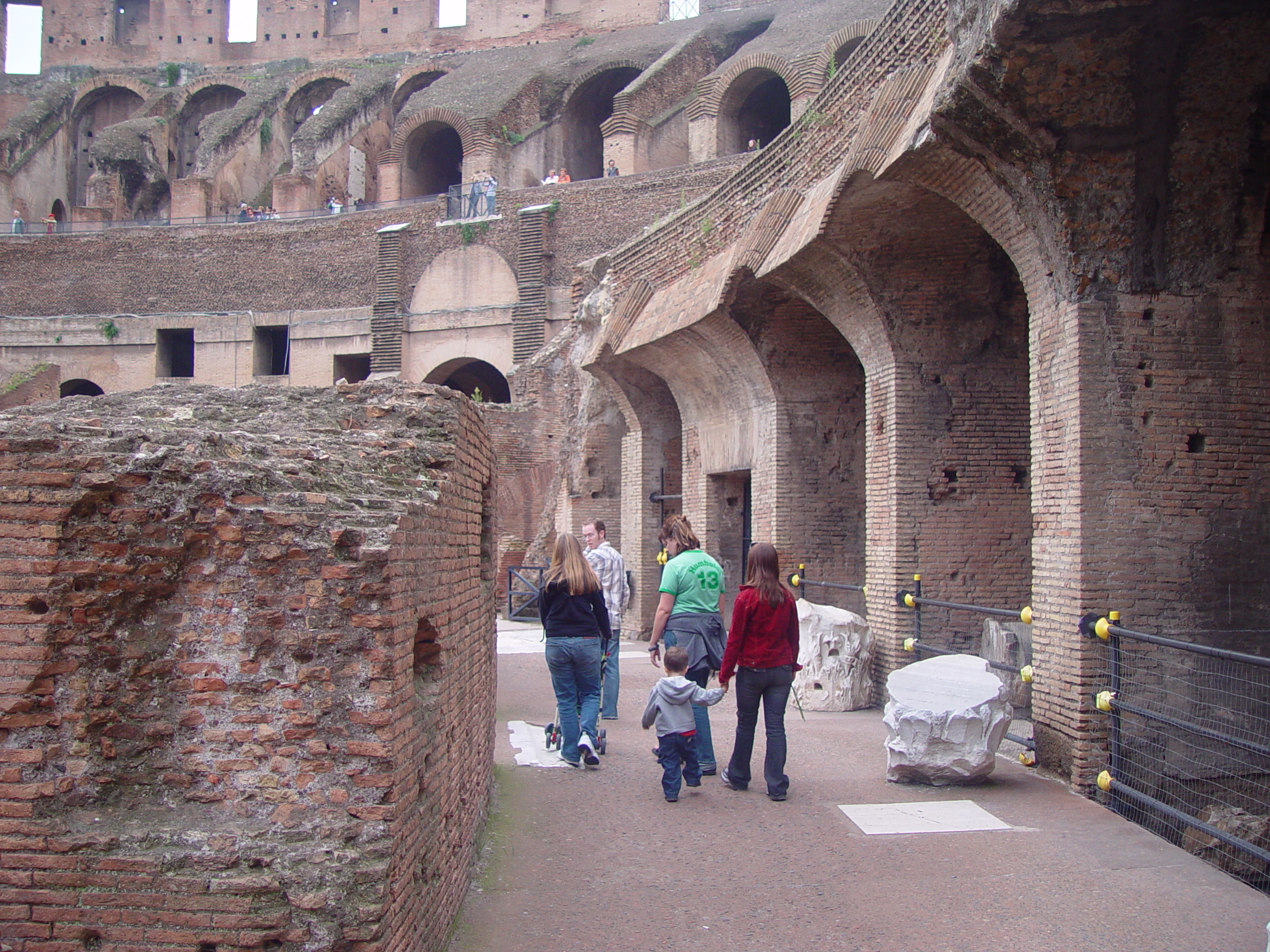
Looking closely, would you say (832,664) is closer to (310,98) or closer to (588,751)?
(588,751)

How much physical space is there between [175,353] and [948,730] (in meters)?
31.4

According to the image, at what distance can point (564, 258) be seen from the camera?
87.2 ft

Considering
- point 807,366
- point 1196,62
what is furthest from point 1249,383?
point 807,366

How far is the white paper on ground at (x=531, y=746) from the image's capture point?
22.6 feet

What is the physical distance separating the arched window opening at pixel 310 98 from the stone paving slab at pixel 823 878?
38.1 metres

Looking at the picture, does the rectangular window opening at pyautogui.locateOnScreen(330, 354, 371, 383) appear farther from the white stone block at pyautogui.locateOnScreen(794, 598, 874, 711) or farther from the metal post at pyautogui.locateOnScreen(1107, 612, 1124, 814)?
the metal post at pyautogui.locateOnScreen(1107, 612, 1124, 814)

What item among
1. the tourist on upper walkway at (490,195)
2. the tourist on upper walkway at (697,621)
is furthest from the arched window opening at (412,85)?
the tourist on upper walkway at (697,621)

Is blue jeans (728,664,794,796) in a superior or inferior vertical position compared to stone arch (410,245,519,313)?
inferior

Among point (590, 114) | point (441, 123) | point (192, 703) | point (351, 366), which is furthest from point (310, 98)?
point (192, 703)

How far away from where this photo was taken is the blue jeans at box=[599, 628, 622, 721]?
8.00 meters

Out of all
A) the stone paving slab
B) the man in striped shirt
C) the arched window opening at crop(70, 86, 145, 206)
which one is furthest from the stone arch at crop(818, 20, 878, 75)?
the arched window opening at crop(70, 86, 145, 206)

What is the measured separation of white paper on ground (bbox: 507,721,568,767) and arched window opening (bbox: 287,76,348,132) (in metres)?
36.3

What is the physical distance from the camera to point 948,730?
6.19 metres

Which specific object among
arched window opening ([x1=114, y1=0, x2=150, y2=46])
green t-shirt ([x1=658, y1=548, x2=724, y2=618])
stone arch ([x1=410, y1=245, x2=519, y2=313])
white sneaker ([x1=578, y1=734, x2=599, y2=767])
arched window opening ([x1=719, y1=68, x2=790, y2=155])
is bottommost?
white sneaker ([x1=578, y1=734, x2=599, y2=767])
